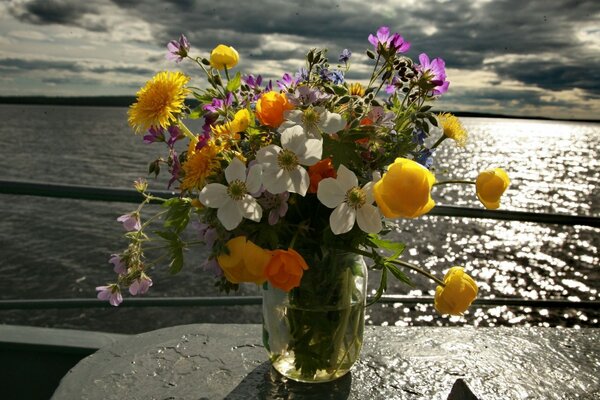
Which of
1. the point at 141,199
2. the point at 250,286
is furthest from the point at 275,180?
the point at 250,286

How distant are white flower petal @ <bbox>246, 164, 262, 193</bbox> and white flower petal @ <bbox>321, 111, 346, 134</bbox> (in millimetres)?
120

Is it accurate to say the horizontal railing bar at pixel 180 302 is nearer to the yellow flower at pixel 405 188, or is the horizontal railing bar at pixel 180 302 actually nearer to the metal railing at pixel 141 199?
the metal railing at pixel 141 199

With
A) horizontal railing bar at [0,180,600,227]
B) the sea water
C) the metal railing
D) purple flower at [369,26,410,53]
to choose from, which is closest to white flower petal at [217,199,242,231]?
purple flower at [369,26,410,53]

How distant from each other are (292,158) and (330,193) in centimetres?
8

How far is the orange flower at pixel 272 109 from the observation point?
0.88m

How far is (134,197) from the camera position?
1.77m

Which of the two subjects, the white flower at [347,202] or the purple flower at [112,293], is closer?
the white flower at [347,202]

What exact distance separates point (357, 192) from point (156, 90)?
35 cm

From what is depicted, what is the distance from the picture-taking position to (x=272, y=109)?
0.88m

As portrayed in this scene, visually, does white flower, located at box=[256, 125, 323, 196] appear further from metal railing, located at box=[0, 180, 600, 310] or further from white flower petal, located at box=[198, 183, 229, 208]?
metal railing, located at box=[0, 180, 600, 310]

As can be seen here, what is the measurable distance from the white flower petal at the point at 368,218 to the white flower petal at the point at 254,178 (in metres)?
0.16

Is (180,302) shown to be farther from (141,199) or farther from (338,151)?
(338,151)

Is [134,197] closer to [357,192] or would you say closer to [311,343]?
[311,343]

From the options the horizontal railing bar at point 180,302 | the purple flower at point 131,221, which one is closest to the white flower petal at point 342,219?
the purple flower at point 131,221
